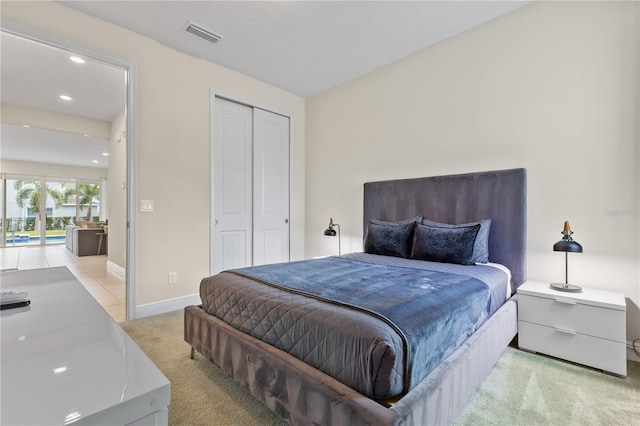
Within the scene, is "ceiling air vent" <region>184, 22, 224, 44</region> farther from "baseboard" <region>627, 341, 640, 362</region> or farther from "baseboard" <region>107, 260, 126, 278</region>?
"baseboard" <region>627, 341, 640, 362</region>

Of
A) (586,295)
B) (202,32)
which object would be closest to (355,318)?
(586,295)

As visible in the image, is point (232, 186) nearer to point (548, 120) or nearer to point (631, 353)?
point (548, 120)

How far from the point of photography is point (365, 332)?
1134 millimetres

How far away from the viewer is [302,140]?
4562mm

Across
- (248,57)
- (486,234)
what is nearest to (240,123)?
(248,57)

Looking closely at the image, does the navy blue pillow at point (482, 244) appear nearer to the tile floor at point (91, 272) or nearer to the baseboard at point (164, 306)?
the baseboard at point (164, 306)

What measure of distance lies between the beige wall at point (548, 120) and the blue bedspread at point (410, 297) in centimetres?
110

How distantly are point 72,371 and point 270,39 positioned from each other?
317 cm

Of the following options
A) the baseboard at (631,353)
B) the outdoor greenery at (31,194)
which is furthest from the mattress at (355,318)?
the outdoor greenery at (31,194)

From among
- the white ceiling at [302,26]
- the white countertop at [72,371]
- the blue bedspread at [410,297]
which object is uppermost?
the white ceiling at [302,26]

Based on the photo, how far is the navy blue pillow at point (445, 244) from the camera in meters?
2.43

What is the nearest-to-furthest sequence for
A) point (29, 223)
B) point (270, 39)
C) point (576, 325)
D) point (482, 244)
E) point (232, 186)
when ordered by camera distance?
1. point (576, 325)
2. point (482, 244)
3. point (270, 39)
4. point (232, 186)
5. point (29, 223)

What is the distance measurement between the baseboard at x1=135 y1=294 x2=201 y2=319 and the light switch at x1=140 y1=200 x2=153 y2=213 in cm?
94

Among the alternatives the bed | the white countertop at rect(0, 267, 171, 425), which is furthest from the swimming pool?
the white countertop at rect(0, 267, 171, 425)
